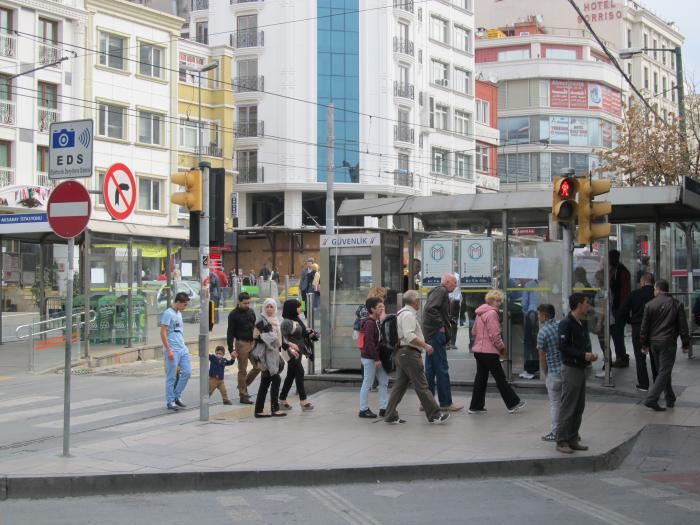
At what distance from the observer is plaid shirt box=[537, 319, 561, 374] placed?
11.0 metres

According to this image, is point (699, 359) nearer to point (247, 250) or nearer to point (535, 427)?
point (535, 427)

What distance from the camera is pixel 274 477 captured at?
9.48 meters

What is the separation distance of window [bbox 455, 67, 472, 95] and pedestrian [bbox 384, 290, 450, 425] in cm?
5342

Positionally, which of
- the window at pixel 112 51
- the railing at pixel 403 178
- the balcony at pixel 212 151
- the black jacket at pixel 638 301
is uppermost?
the window at pixel 112 51

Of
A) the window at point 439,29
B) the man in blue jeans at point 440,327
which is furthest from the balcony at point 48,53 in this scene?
the man in blue jeans at point 440,327

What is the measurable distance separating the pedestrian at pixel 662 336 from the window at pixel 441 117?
163 feet

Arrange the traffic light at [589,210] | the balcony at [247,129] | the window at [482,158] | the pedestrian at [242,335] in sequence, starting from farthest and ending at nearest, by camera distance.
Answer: the window at [482,158], the balcony at [247,129], the pedestrian at [242,335], the traffic light at [589,210]

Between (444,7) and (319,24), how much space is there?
1100cm

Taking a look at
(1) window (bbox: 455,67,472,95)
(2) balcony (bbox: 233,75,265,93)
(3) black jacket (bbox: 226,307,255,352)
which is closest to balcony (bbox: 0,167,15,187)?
(2) balcony (bbox: 233,75,265,93)

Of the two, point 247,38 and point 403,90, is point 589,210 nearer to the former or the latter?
point 403,90

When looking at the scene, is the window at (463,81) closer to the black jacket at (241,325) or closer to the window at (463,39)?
the window at (463,39)

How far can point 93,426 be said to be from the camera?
42.4ft

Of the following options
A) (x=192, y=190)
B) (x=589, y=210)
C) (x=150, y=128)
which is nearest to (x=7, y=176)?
(x=150, y=128)

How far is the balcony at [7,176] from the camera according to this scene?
137 feet
